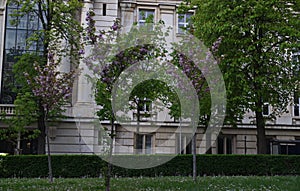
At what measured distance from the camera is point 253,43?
24.1m

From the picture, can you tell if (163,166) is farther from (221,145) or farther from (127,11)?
(127,11)

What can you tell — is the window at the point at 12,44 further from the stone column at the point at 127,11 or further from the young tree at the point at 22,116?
the stone column at the point at 127,11

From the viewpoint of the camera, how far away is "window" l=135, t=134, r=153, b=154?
102ft

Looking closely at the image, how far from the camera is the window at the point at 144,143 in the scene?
31.0 meters

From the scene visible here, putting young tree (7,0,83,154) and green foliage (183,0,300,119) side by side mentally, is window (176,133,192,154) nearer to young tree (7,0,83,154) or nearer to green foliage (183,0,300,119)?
green foliage (183,0,300,119)

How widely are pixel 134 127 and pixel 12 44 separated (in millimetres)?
10816

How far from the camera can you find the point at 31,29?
30234 millimetres

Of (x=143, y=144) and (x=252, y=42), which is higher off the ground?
(x=252, y=42)

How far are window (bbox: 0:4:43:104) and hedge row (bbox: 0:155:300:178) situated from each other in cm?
913

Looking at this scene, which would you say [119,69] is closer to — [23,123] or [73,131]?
[23,123]

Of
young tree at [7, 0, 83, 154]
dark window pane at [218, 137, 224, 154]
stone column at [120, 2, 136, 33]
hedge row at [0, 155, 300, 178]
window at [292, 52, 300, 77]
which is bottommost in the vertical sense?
hedge row at [0, 155, 300, 178]

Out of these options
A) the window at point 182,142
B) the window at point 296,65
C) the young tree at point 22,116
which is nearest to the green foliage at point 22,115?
the young tree at point 22,116

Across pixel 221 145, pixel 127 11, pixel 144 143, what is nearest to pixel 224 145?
pixel 221 145

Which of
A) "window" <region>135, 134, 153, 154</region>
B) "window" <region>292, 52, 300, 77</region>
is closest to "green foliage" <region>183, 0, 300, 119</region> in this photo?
"window" <region>292, 52, 300, 77</region>
